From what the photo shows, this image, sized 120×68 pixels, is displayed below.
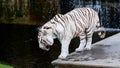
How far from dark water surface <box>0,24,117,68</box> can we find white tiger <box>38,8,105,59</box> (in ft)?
8.66

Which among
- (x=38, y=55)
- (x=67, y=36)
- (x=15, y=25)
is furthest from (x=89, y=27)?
(x=15, y=25)

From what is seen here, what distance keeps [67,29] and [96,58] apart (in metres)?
→ 0.25

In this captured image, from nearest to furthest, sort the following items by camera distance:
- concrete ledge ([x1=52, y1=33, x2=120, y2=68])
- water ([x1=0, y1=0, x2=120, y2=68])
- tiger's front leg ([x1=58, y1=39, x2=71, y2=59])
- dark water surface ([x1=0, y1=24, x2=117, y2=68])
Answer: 1. concrete ledge ([x1=52, y1=33, x2=120, y2=68])
2. tiger's front leg ([x1=58, y1=39, x2=71, y2=59])
3. dark water surface ([x1=0, y1=24, x2=117, y2=68])
4. water ([x1=0, y1=0, x2=120, y2=68])

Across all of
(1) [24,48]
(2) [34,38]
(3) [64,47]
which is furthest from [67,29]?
(2) [34,38]

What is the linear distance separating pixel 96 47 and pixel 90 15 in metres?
0.33

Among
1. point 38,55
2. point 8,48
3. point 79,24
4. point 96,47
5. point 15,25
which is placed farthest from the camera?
point 15,25

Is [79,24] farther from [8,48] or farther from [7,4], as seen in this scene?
[7,4]

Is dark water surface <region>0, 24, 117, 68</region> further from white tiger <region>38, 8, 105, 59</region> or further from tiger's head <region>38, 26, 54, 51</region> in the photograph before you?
tiger's head <region>38, 26, 54, 51</region>

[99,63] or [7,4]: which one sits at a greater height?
[99,63]

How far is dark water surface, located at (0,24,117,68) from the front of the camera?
557 centimetres

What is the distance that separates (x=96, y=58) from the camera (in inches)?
99.0

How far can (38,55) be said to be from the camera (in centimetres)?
608

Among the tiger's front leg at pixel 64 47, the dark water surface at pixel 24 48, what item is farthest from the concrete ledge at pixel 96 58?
the dark water surface at pixel 24 48

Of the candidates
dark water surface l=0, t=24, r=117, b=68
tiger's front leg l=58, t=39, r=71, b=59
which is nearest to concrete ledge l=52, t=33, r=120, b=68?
tiger's front leg l=58, t=39, r=71, b=59
